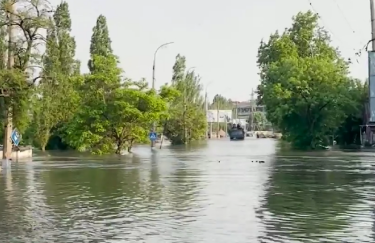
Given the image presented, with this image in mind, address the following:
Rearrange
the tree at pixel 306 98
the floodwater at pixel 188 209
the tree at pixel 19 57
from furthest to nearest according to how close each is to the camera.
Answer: the tree at pixel 306 98
the tree at pixel 19 57
the floodwater at pixel 188 209

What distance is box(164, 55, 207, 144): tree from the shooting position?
96562mm

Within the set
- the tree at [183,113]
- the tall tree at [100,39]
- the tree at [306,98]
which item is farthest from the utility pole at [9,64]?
the tall tree at [100,39]

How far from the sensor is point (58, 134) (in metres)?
72.1

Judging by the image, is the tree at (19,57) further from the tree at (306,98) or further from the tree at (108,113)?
the tree at (306,98)

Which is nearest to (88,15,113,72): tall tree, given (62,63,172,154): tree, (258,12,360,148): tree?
A: (258,12,360,148): tree

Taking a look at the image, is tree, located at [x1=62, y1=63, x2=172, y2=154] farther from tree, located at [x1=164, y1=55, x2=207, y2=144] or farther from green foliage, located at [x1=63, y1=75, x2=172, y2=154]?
tree, located at [x1=164, y1=55, x2=207, y2=144]

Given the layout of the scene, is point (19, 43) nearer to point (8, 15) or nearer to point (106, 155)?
point (8, 15)

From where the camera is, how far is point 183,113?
98125 mm

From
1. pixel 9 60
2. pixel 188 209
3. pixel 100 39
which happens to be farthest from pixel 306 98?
pixel 188 209

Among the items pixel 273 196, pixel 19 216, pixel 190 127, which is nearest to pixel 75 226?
pixel 19 216

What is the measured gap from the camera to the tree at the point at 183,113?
9656cm

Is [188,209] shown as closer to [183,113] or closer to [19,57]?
[19,57]

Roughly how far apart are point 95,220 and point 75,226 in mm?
867

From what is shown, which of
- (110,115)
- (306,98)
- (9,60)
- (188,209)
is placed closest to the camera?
(188,209)
